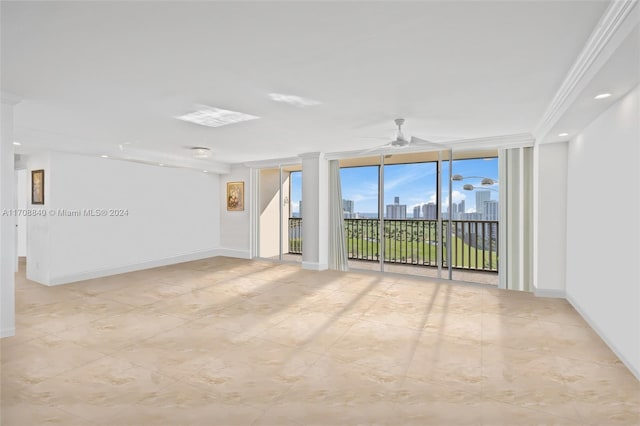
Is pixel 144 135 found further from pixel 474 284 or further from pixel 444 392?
pixel 474 284

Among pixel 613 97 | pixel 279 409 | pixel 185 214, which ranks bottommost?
pixel 279 409

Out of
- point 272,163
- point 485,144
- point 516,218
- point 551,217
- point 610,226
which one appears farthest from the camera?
point 272,163

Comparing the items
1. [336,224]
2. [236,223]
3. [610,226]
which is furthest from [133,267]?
[610,226]

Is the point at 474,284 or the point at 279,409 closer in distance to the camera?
the point at 279,409

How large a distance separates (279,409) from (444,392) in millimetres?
1148

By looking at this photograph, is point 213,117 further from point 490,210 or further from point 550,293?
point 550,293

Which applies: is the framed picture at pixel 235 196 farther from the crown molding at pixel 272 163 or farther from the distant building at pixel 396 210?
the distant building at pixel 396 210

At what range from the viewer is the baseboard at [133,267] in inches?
219

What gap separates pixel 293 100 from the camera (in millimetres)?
3264

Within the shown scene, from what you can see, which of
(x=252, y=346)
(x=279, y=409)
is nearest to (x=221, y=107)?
(x=252, y=346)

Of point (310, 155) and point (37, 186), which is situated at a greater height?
point (310, 155)

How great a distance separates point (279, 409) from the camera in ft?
6.97

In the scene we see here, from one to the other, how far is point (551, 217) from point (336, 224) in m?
3.60

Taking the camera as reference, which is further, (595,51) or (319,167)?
(319,167)
